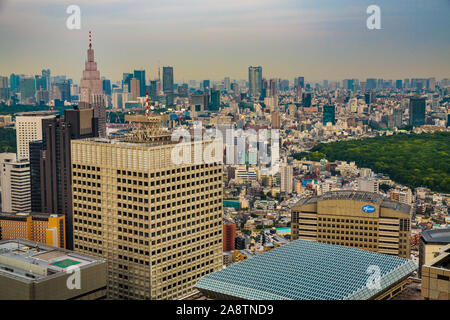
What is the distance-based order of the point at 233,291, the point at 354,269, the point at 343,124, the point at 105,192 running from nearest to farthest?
the point at 233,291, the point at 354,269, the point at 105,192, the point at 343,124

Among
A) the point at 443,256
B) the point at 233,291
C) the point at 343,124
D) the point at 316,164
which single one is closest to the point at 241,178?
the point at 316,164

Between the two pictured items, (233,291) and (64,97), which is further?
(64,97)

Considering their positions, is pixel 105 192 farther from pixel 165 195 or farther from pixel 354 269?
pixel 354 269

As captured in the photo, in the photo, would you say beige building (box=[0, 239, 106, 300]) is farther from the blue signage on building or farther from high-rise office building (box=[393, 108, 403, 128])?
high-rise office building (box=[393, 108, 403, 128])

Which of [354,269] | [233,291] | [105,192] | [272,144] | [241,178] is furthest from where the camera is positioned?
[272,144]

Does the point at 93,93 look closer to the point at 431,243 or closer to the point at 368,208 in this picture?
the point at 368,208

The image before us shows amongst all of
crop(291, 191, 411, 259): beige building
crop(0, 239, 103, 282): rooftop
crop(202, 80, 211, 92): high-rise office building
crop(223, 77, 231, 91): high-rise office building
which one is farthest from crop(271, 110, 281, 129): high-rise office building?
crop(0, 239, 103, 282): rooftop

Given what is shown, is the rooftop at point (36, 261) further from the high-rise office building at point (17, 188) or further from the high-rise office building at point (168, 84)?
the high-rise office building at point (168, 84)
